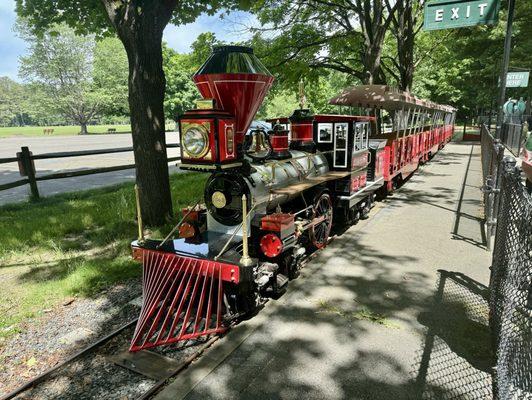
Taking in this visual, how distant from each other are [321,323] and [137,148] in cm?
481

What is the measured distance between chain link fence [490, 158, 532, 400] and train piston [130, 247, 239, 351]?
2487mm

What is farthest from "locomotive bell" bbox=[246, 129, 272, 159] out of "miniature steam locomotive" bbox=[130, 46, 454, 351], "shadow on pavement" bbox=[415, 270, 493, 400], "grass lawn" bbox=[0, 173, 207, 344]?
"shadow on pavement" bbox=[415, 270, 493, 400]

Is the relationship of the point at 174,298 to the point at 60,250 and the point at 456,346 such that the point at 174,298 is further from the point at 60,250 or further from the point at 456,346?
the point at 60,250

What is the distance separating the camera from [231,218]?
16.2 feet

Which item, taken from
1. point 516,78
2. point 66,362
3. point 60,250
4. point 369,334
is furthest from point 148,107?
point 516,78

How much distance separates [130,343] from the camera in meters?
3.96

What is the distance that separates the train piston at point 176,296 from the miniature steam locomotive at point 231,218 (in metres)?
0.01

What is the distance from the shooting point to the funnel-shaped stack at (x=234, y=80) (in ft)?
14.0

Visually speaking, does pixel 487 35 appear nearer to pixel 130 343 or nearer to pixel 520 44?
pixel 520 44

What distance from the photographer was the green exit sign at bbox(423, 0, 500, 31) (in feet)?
15.7

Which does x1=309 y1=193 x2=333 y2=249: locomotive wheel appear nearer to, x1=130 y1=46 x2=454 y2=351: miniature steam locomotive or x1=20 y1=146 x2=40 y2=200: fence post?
x1=130 y1=46 x2=454 y2=351: miniature steam locomotive

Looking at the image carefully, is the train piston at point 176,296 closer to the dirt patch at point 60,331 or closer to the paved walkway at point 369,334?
the paved walkway at point 369,334

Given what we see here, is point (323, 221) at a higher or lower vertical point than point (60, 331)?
higher

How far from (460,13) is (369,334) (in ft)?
14.4
